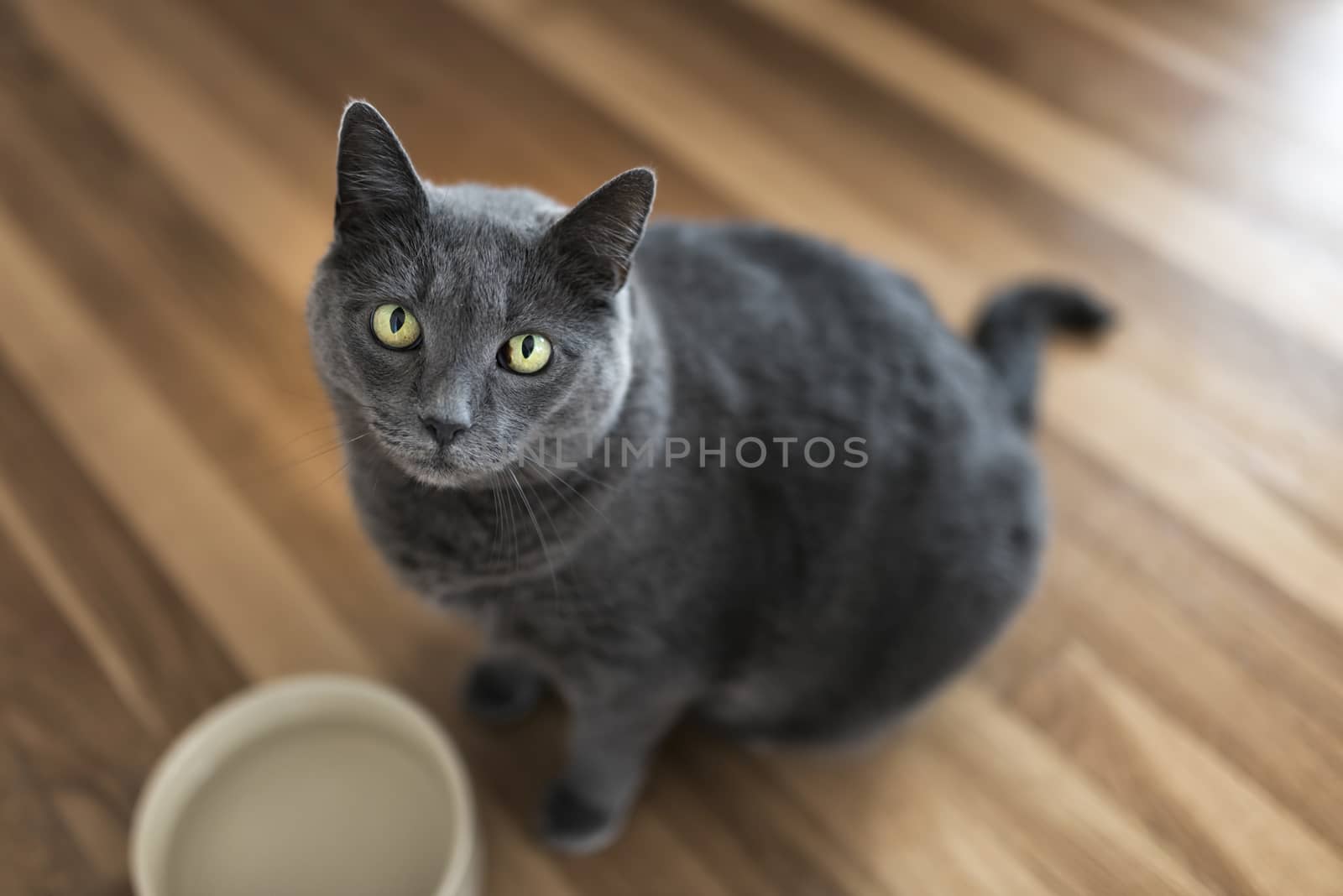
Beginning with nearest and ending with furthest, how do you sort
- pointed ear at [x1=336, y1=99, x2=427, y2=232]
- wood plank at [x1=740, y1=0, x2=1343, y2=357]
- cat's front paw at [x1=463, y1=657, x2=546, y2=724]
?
pointed ear at [x1=336, y1=99, x2=427, y2=232] < cat's front paw at [x1=463, y1=657, x2=546, y2=724] < wood plank at [x1=740, y1=0, x2=1343, y2=357]

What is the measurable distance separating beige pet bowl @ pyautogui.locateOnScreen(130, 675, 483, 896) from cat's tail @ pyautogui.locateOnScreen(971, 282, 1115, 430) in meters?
0.74

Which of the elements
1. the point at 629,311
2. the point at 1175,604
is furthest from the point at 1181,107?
the point at 629,311

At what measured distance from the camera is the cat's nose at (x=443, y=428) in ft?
2.18

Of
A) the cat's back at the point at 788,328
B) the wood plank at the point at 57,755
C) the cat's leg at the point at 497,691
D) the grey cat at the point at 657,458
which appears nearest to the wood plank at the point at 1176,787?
the grey cat at the point at 657,458

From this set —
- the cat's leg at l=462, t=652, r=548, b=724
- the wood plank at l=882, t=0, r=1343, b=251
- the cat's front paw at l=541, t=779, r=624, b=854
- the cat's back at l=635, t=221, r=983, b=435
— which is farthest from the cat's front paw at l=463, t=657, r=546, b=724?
the wood plank at l=882, t=0, r=1343, b=251

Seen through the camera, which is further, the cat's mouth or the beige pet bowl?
the beige pet bowl

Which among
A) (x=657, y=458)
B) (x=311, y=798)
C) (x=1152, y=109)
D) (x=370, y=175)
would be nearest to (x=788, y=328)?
(x=657, y=458)

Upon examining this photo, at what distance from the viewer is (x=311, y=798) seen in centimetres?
99

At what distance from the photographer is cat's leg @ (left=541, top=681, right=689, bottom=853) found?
918 millimetres

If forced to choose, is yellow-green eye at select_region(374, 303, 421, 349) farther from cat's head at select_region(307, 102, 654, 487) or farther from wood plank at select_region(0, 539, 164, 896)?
wood plank at select_region(0, 539, 164, 896)

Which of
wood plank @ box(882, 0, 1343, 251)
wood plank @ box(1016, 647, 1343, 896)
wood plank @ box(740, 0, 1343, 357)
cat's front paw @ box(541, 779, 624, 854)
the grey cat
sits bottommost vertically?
cat's front paw @ box(541, 779, 624, 854)

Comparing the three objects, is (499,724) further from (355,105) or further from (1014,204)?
(1014,204)

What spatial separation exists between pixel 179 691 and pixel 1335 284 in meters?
1.65

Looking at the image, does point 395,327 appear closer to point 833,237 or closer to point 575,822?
point 575,822
